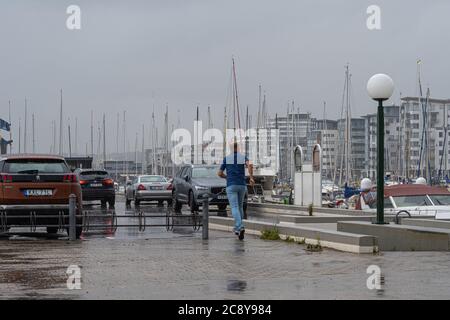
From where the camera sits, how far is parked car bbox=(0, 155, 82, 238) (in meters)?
17.8

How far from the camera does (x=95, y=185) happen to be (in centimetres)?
3881

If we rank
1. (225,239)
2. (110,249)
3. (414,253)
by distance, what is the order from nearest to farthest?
(414,253)
(110,249)
(225,239)

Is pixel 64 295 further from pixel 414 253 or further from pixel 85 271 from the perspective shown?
pixel 414 253

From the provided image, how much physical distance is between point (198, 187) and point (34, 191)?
13632 mm

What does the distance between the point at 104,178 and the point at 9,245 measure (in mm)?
23040

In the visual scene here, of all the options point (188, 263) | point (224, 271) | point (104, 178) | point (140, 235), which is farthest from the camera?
point (104, 178)

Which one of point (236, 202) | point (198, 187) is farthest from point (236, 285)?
point (198, 187)

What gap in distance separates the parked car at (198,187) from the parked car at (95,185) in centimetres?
540

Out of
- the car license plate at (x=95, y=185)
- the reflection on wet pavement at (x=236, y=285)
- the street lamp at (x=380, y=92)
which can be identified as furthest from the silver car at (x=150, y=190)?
the reflection on wet pavement at (x=236, y=285)

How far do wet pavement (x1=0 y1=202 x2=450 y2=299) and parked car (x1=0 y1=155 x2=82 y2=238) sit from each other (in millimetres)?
966

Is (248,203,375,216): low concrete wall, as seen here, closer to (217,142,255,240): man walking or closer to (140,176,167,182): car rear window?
(140,176,167,182): car rear window

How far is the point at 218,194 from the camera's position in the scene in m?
31.2
